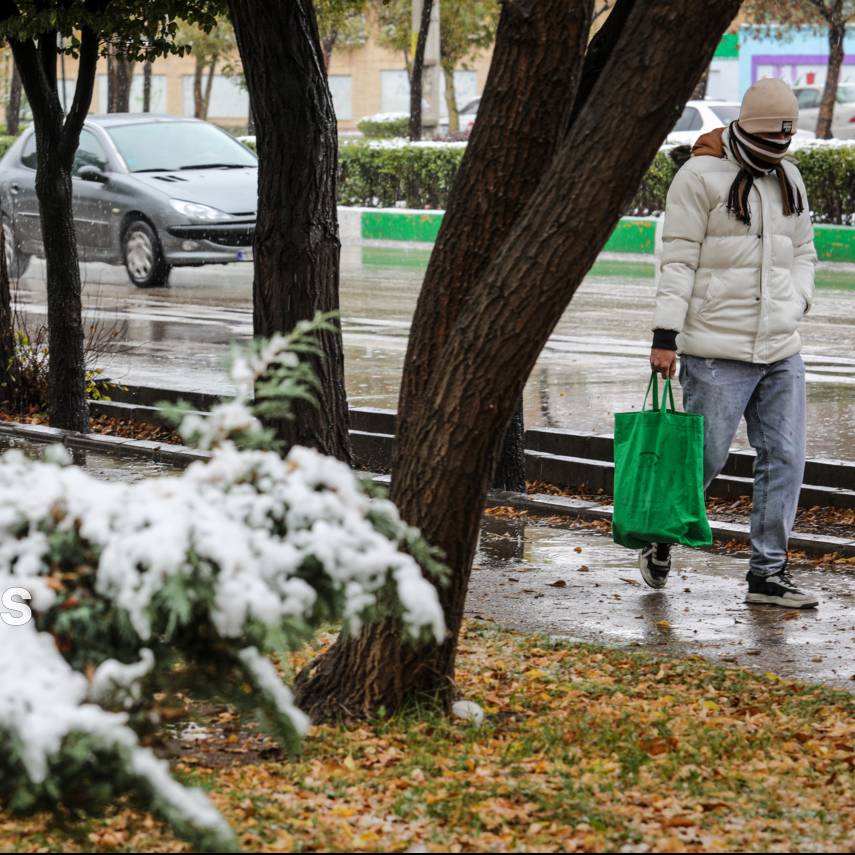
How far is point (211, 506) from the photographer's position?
306 centimetres

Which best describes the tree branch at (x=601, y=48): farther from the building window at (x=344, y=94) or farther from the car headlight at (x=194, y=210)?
the building window at (x=344, y=94)

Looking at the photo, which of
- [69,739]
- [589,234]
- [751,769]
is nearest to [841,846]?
[751,769]

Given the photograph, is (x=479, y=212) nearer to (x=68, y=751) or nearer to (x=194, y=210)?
(x=68, y=751)

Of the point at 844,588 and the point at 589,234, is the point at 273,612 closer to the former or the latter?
the point at 589,234

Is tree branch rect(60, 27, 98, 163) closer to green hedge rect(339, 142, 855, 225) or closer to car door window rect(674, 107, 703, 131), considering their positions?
green hedge rect(339, 142, 855, 225)

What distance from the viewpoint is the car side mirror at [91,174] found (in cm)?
1797

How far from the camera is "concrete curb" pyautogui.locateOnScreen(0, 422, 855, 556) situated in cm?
734

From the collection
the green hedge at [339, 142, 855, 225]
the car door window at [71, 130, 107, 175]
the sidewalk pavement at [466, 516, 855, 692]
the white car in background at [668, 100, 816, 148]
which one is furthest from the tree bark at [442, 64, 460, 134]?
Result: the sidewalk pavement at [466, 516, 855, 692]

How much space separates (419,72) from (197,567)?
1158 inches

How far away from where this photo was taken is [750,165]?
618 centimetres

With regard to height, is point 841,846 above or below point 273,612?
below

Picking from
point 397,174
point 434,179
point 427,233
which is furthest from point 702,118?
point 427,233

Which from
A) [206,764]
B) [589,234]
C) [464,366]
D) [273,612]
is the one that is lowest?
[206,764]

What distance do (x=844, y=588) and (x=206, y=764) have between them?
3.09 meters
